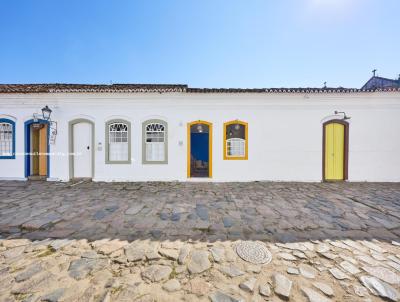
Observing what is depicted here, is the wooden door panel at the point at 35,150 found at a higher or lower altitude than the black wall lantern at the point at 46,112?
lower

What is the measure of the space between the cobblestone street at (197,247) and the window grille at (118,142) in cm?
266

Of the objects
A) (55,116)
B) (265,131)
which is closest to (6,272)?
(55,116)

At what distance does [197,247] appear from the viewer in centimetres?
314

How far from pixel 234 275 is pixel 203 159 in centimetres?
1040

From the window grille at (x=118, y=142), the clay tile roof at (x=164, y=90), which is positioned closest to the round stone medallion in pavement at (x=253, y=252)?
the clay tile roof at (x=164, y=90)

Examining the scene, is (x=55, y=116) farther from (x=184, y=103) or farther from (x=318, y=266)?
(x=318, y=266)

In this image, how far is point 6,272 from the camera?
246 centimetres

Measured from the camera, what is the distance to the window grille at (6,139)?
8.43m

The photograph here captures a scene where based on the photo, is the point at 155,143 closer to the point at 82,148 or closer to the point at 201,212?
the point at 82,148

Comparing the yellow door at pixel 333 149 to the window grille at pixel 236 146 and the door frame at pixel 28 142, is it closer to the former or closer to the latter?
the window grille at pixel 236 146

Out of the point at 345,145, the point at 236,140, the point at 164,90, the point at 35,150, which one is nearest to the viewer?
the point at 164,90

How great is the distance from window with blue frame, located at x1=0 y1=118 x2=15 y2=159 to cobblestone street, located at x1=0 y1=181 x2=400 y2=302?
377 centimetres

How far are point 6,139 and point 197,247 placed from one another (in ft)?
36.3

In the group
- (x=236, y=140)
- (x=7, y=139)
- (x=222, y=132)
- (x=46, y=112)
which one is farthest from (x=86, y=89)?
(x=236, y=140)
